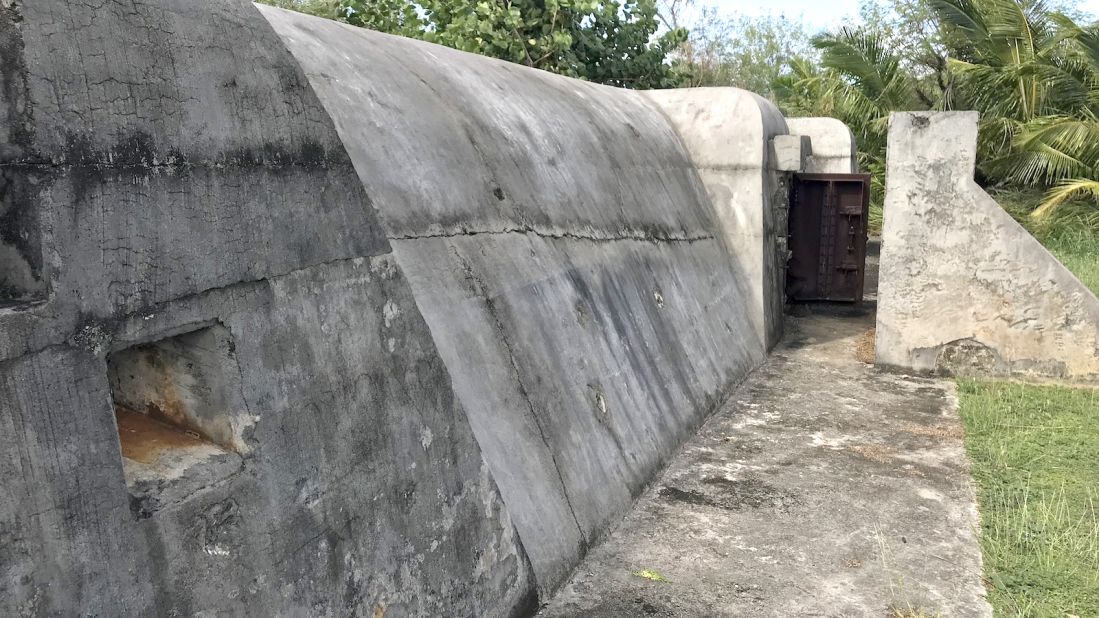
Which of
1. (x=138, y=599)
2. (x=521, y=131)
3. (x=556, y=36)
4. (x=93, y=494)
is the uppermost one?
(x=556, y=36)

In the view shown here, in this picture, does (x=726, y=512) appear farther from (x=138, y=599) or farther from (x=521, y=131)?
(x=138, y=599)

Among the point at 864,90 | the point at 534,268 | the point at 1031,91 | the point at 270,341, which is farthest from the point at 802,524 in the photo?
the point at 864,90

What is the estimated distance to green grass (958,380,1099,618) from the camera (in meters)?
3.55

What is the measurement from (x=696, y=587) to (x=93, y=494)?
2.40 metres

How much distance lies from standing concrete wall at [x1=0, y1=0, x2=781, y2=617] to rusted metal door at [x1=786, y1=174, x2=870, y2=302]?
5254 millimetres

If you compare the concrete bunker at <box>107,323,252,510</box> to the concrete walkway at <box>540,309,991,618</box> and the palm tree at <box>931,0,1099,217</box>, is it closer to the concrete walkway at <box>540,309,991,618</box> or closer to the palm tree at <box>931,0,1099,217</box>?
the concrete walkway at <box>540,309,991,618</box>

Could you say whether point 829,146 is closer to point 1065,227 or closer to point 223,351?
point 1065,227

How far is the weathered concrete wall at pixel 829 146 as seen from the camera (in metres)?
10.3

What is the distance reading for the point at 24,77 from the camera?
1.81 meters

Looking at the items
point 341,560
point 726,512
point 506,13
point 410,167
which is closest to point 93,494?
point 341,560

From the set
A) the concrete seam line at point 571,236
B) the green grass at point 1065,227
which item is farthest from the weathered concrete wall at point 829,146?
the green grass at point 1065,227

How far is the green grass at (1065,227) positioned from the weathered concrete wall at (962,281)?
6.81 m

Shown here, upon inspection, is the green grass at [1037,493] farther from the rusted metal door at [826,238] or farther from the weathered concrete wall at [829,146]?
the weathered concrete wall at [829,146]

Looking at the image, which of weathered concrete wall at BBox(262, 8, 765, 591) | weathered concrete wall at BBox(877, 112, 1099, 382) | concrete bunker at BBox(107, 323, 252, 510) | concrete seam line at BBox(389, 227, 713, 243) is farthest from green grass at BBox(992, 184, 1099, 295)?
concrete bunker at BBox(107, 323, 252, 510)
